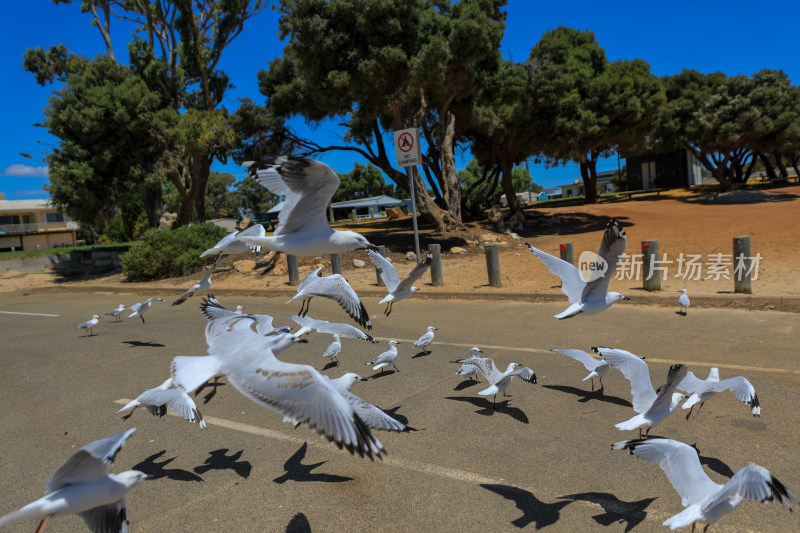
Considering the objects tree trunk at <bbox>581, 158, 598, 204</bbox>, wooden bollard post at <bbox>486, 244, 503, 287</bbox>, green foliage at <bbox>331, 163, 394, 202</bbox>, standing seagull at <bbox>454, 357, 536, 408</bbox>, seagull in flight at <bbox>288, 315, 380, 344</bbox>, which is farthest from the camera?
green foliage at <bbox>331, 163, 394, 202</bbox>

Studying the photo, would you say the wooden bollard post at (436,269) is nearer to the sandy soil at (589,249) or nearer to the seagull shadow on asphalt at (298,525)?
the sandy soil at (589,249)

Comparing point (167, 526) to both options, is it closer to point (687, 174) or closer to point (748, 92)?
point (748, 92)

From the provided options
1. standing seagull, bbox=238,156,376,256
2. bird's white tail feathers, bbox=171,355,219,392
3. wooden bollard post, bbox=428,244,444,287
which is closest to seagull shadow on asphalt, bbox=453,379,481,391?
standing seagull, bbox=238,156,376,256

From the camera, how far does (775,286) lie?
32.7ft

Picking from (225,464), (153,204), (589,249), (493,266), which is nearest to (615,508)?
(225,464)

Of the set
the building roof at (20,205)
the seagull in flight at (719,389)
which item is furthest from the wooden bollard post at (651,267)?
the building roof at (20,205)

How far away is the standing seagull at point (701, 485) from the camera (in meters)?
2.51

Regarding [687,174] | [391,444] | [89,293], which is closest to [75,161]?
[89,293]

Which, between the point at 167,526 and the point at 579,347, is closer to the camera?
the point at 167,526

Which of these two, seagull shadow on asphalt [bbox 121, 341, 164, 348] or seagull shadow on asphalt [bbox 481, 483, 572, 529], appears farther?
seagull shadow on asphalt [bbox 121, 341, 164, 348]

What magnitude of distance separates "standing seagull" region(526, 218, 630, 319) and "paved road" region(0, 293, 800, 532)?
926 mm

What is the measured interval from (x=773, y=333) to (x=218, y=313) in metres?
7.30

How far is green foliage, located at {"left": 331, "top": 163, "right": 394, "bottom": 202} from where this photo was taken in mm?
66750

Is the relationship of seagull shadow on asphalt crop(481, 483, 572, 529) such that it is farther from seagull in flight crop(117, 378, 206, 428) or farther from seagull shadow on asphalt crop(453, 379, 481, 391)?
seagull in flight crop(117, 378, 206, 428)
